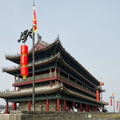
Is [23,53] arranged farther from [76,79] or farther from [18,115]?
[76,79]

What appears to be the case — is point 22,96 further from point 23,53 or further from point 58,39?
point 23,53

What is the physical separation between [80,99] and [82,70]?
876 centimetres

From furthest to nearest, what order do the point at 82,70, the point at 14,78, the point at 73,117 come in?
the point at 82,70 → the point at 14,78 → the point at 73,117

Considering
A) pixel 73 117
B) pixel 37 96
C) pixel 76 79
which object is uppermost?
pixel 76 79

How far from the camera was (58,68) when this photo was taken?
2655 centimetres

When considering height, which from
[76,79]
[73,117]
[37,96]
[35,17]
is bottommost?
[73,117]

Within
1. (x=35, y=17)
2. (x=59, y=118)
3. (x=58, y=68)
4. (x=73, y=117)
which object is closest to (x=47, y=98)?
(x=58, y=68)

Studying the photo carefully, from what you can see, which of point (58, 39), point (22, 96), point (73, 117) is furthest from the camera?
point (22, 96)

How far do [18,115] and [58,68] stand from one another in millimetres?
16658

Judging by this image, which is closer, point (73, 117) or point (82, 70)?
point (73, 117)

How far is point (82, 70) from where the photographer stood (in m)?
39.1

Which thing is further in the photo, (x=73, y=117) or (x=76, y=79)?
(x=76, y=79)

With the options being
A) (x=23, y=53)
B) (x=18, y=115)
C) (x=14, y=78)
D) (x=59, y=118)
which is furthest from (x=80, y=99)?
(x=18, y=115)

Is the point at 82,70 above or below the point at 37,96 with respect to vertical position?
above
